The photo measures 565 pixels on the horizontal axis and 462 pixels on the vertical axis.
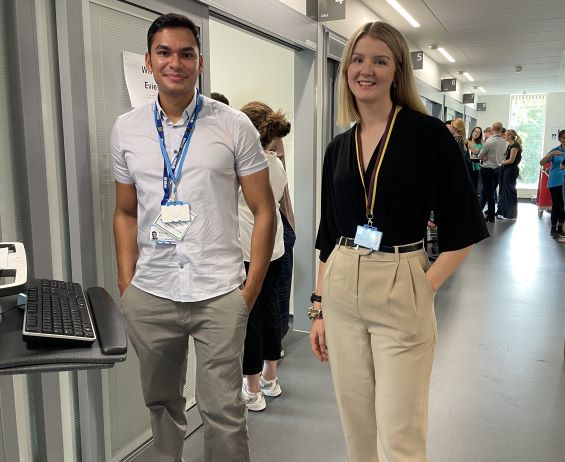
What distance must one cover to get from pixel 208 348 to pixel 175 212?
1.45 ft

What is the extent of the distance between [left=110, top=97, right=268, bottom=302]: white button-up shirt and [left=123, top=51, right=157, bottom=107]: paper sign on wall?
36 cm

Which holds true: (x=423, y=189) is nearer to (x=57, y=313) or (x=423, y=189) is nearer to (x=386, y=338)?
(x=386, y=338)

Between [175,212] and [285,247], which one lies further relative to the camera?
[285,247]

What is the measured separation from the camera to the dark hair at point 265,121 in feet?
8.02

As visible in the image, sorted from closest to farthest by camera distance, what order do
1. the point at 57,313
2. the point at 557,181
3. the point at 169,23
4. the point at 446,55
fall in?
the point at 57,313 < the point at 169,23 < the point at 557,181 < the point at 446,55

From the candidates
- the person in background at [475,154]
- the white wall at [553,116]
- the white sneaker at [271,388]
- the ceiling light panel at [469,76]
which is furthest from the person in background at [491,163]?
the white sneaker at [271,388]

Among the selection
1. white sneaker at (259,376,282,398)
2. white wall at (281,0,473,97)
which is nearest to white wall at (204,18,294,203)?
white wall at (281,0,473,97)

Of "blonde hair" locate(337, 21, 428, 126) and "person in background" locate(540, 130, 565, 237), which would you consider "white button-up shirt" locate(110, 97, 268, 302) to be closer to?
"blonde hair" locate(337, 21, 428, 126)

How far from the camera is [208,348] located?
1.63 metres

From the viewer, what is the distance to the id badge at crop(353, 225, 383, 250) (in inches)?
55.1

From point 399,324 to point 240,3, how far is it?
1902 millimetres

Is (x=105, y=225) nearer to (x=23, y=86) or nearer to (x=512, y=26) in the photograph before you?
(x=23, y=86)

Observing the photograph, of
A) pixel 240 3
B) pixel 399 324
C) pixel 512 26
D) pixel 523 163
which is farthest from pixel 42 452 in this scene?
pixel 523 163

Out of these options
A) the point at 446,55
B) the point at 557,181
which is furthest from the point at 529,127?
the point at 446,55
